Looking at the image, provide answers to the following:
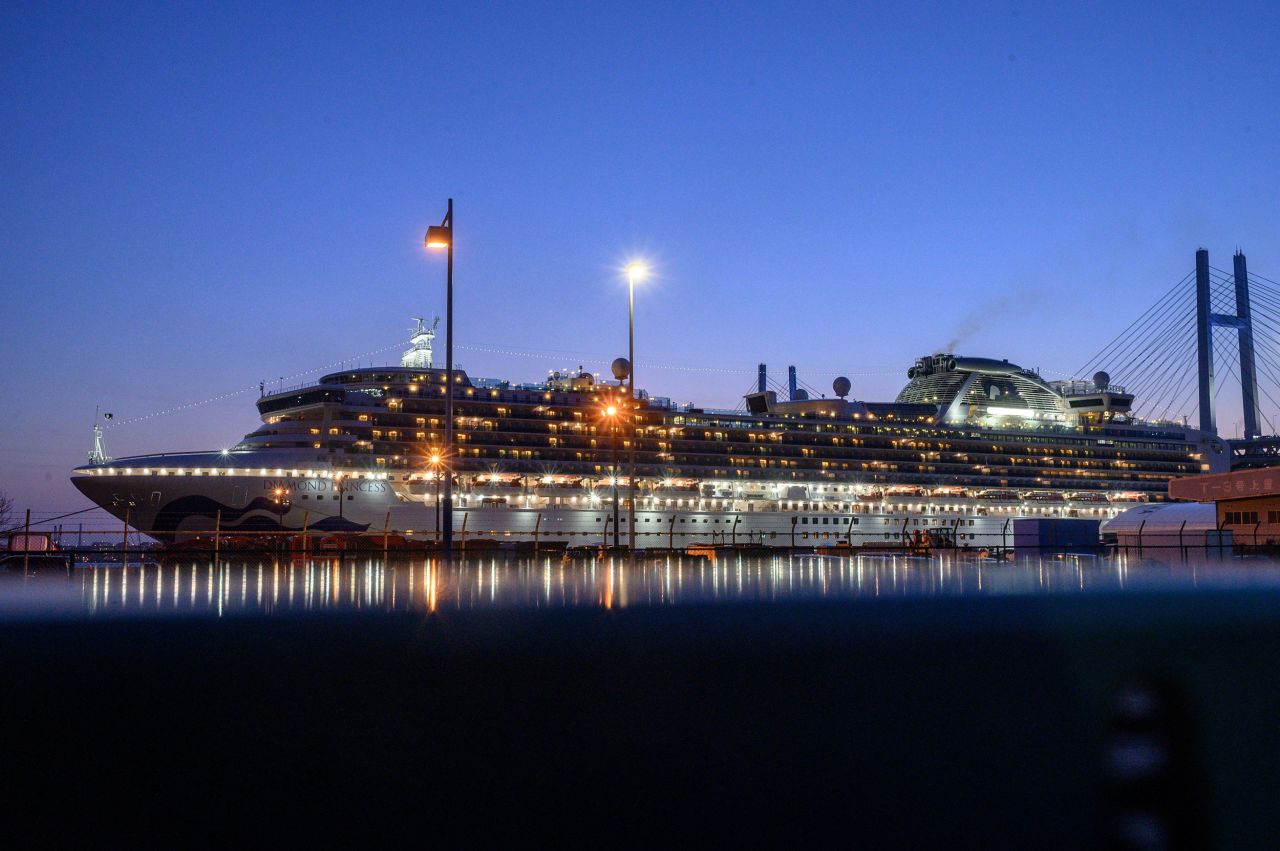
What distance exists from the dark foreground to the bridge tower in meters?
73.0

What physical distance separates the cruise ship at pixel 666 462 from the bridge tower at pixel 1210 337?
11.1 metres

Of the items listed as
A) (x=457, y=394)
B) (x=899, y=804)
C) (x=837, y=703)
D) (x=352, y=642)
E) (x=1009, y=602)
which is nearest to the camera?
(x=899, y=804)

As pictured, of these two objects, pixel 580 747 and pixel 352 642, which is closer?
pixel 580 747

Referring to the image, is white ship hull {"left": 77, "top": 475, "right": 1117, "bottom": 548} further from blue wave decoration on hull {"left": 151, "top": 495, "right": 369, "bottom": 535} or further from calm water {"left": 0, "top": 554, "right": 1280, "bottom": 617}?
calm water {"left": 0, "top": 554, "right": 1280, "bottom": 617}

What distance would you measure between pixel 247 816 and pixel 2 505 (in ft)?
304

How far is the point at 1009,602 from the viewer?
384 inches

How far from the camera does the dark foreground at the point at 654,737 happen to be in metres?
3.77

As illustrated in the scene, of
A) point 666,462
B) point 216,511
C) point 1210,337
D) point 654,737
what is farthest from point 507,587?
point 1210,337

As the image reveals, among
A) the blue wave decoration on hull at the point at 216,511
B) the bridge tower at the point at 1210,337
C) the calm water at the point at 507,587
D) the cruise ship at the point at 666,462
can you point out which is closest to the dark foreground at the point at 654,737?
the calm water at the point at 507,587

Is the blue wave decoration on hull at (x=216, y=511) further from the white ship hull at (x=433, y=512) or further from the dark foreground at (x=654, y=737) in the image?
the dark foreground at (x=654, y=737)

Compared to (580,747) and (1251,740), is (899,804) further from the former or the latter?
(1251,740)

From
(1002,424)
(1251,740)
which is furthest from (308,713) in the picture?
(1002,424)

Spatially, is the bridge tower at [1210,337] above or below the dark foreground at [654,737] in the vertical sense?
above

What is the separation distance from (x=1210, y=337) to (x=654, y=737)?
79.8 meters
